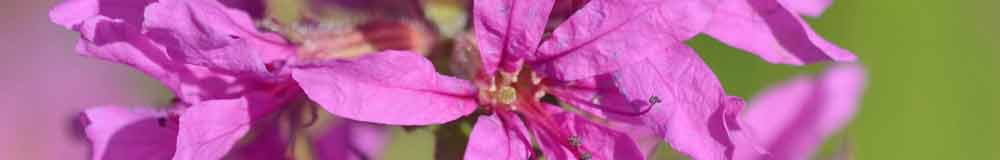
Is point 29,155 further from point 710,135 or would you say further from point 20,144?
point 710,135

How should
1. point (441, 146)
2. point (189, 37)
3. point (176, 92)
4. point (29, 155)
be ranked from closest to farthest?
point (189, 37)
point (176, 92)
point (441, 146)
point (29, 155)

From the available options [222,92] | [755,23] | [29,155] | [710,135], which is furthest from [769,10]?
[29,155]

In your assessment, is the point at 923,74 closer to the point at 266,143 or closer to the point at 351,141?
the point at 351,141

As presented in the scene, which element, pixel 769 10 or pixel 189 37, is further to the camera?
pixel 769 10

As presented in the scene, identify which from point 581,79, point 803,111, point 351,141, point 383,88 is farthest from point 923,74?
point 383,88

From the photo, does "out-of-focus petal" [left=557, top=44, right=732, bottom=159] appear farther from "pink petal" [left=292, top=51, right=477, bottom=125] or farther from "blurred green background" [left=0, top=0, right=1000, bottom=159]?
"blurred green background" [left=0, top=0, right=1000, bottom=159]

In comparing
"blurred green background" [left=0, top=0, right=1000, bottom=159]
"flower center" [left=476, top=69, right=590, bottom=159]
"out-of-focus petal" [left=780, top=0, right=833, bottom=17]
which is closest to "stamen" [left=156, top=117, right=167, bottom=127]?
"flower center" [left=476, top=69, right=590, bottom=159]
